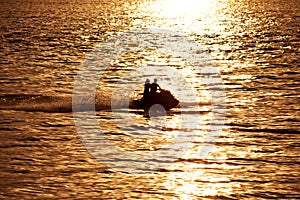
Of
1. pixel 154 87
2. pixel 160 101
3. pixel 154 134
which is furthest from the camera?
pixel 160 101

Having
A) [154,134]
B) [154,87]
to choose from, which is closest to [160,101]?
[154,87]

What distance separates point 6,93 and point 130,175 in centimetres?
1781

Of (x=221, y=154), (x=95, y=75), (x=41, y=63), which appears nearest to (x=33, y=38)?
(x=41, y=63)

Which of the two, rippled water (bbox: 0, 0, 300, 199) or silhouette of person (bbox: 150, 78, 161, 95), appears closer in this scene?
rippled water (bbox: 0, 0, 300, 199)

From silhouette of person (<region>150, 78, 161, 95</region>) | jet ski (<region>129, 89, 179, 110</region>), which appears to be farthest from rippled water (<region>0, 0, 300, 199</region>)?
silhouette of person (<region>150, 78, 161, 95</region>)

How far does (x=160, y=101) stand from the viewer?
38.2m

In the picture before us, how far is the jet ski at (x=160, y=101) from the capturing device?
3788 cm

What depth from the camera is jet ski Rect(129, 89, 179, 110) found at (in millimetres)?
37875

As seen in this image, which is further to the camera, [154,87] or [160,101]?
[160,101]

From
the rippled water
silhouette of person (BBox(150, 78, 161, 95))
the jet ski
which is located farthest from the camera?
the jet ski

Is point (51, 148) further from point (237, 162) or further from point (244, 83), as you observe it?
point (244, 83)

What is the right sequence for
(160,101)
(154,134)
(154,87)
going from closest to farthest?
1. (154,134)
2. (154,87)
3. (160,101)

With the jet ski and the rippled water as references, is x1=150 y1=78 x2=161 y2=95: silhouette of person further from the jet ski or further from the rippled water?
the rippled water

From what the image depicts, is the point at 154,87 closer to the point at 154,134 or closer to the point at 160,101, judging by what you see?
the point at 160,101
